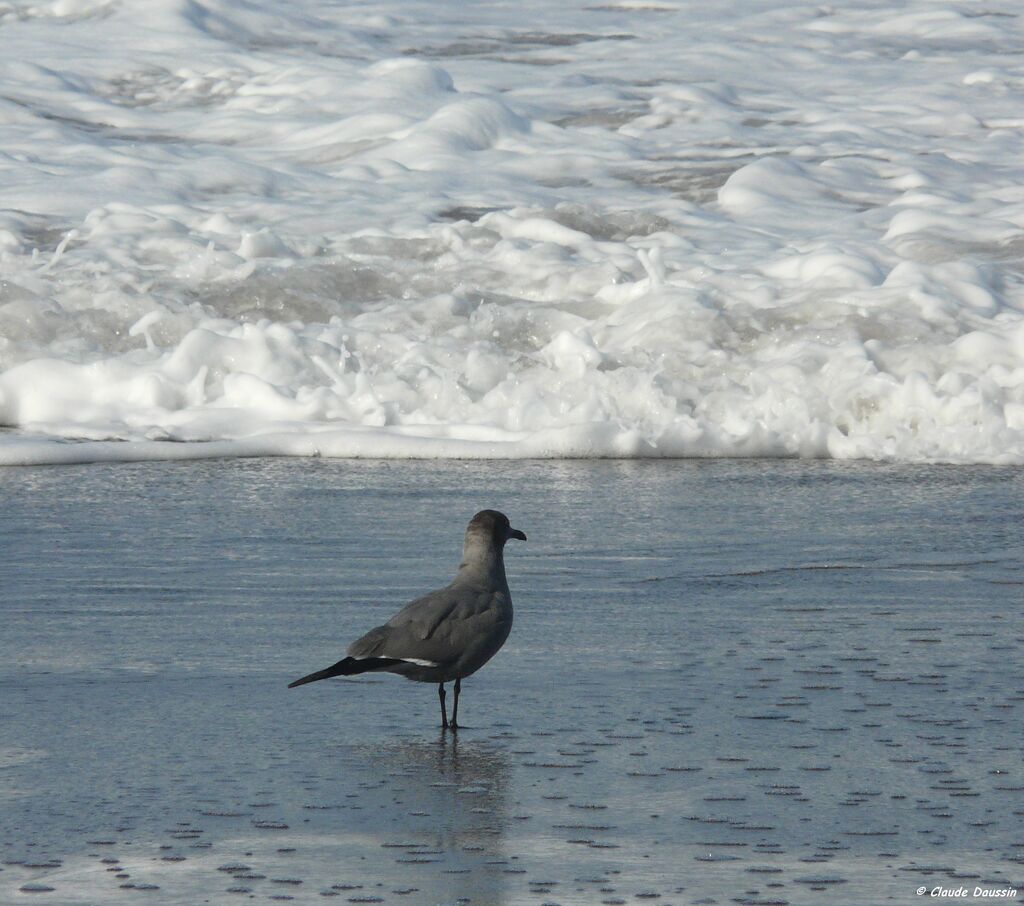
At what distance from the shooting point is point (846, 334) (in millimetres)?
9336

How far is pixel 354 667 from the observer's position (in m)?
3.54

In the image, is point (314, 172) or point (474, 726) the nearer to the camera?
point (474, 726)

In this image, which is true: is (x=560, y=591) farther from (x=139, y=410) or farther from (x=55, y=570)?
(x=139, y=410)

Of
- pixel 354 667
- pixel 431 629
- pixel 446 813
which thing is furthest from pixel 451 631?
→ pixel 446 813

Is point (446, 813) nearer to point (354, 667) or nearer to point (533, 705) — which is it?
point (354, 667)

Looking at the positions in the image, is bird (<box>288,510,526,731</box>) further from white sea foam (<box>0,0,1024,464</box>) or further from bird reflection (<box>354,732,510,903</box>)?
white sea foam (<box>0,0,1024,464</box>)

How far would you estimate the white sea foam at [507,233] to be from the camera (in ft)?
27.7

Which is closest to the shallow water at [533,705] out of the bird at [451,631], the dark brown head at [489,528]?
the bird at [451,631]

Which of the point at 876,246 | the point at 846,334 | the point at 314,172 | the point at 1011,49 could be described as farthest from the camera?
the point at 1011,49

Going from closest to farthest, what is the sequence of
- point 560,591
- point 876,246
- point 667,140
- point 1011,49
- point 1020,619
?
point 1020,619, point 560,591, point 876,246, point 667,140, point 1011,49

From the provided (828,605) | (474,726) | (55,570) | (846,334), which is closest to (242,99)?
(846,334)

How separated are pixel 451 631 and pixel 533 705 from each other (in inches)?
16.2

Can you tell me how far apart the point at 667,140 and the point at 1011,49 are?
4982mm

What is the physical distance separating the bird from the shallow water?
172 mm
